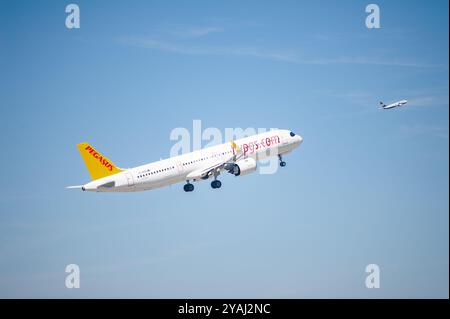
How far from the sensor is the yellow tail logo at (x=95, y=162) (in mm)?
136750

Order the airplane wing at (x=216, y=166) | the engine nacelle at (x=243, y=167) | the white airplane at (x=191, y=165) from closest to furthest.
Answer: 1. the white airplane at (x=191, y=165)
2. the airplane wing at (x=216, y=166)
3. the engine nacelle at (x=243, y=167)

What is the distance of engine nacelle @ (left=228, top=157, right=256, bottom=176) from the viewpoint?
487ft

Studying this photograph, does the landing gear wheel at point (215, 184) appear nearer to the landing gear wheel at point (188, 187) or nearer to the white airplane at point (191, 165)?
the white airplane at point (191, 165)

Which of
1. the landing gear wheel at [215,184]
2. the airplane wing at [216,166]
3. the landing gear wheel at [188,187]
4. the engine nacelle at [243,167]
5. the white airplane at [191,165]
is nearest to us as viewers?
the white airplane at [191,165]

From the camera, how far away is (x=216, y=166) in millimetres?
146750

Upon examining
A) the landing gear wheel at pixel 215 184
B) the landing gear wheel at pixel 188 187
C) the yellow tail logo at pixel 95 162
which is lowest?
the landing gear wheel at pixel 188 187

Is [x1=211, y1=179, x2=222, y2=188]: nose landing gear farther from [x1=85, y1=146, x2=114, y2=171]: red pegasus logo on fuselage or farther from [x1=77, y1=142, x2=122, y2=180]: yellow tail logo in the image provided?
[x1=85, y1=146, x2=114, y2=171]: red pegasus logo on fuselage

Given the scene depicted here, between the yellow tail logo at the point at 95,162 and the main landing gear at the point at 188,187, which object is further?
the main landing gear at the point at 188,187

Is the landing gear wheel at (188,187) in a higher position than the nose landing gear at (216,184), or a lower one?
→ lower

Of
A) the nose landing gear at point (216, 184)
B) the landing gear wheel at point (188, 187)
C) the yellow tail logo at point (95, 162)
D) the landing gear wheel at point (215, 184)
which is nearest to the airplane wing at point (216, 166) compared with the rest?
the nose landing gear at point (216, 184)

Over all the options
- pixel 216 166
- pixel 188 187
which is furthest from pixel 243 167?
pixel 188 187
